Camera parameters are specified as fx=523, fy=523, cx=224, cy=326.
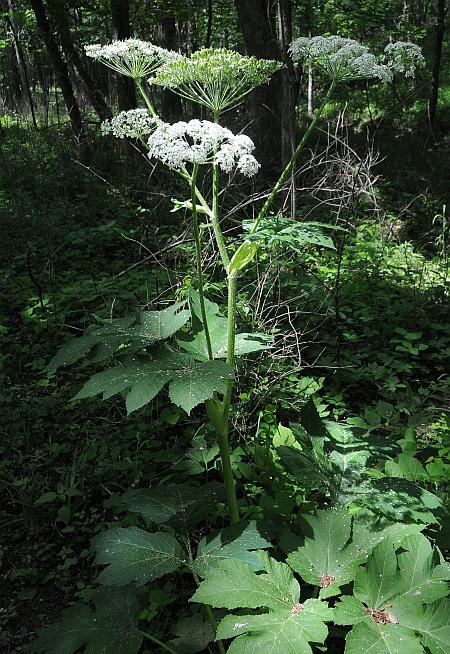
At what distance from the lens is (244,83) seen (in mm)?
1929

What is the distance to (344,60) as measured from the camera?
2033 mm

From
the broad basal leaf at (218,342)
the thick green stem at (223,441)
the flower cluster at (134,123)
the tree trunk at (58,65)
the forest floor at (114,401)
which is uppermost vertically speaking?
the tree trunk at (58,65)

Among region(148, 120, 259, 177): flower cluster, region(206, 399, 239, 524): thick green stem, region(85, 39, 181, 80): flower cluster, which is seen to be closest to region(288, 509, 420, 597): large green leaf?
region(206, 399, 239, 524): thick green stem

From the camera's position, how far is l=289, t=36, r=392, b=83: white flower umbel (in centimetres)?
201

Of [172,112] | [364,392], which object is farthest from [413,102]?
[364,392]

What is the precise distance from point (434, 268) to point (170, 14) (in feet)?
28.1

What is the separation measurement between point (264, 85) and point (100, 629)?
283 inches

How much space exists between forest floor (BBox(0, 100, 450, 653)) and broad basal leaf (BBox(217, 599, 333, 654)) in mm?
1217

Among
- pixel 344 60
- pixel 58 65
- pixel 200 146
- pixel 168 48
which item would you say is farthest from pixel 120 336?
pixel 168 48

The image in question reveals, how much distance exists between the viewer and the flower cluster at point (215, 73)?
1791mm

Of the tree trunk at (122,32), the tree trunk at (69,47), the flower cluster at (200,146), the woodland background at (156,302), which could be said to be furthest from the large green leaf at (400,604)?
the tree trunk at (69,47)

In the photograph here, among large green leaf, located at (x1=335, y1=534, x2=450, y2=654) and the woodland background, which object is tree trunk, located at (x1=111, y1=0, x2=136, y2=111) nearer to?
the woodland background

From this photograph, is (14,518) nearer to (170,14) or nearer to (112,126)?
(112,126)

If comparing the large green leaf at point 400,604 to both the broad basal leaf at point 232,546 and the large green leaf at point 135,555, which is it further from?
the large green leaf at point 135,555
